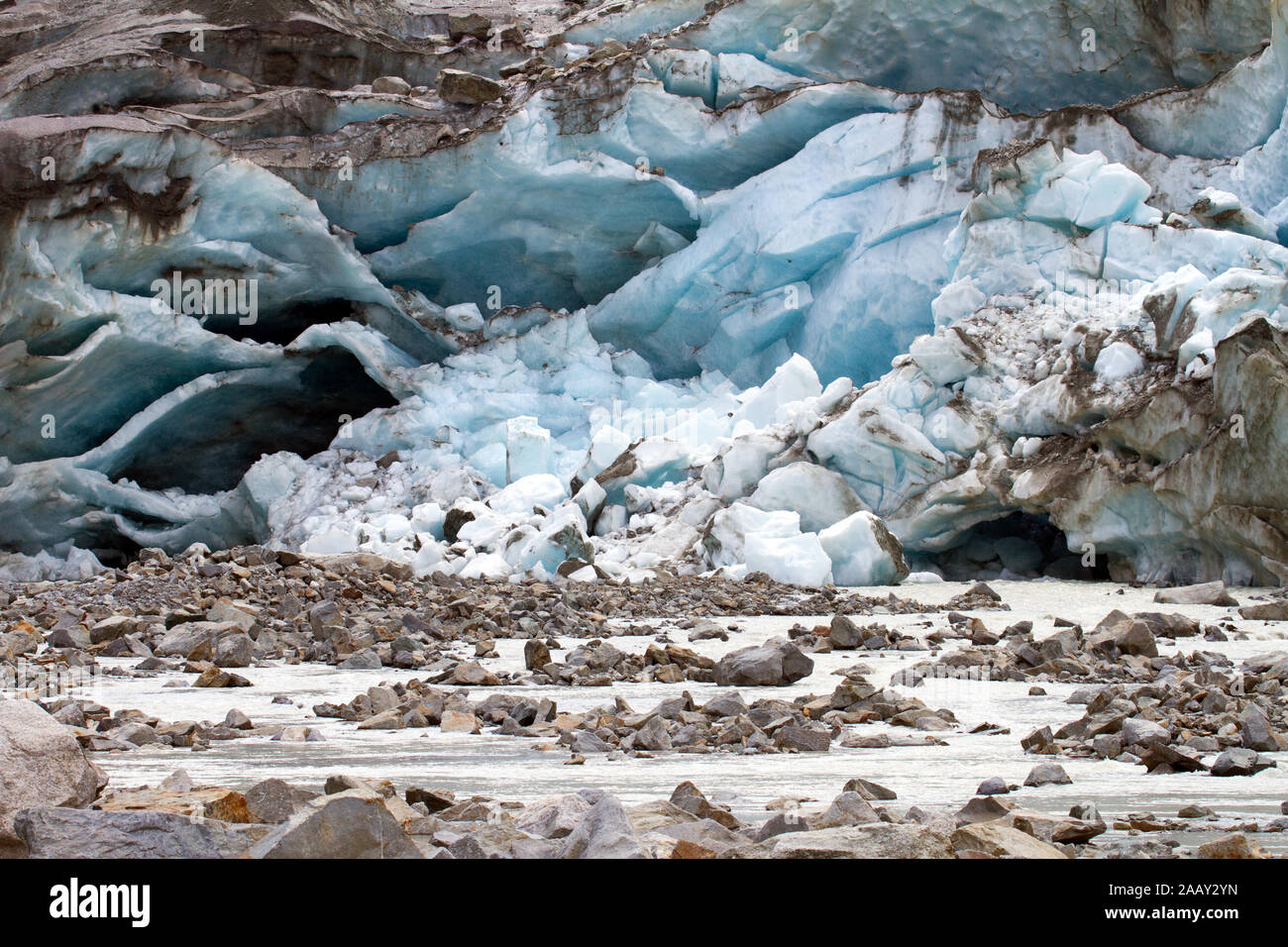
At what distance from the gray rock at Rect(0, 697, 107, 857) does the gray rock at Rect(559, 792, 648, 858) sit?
829 mm

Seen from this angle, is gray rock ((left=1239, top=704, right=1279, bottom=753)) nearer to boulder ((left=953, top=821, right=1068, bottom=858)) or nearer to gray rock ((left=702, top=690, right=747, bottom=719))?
gray rock ((left=702, top=690, right=747, bottom=719))

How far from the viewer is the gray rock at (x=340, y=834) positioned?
1475mm

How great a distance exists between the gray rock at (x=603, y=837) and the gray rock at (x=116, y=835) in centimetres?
46

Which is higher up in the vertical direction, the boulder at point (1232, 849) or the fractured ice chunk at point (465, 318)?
the boulder at point (1232, 849)

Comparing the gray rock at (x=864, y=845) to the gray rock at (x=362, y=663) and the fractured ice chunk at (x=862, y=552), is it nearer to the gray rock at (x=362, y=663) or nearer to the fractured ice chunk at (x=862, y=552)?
the gray rock at (x=362, y=663)

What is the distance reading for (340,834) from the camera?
4.90 feet

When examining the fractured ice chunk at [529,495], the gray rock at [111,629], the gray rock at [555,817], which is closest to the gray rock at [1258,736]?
the gray rock at [555,817]

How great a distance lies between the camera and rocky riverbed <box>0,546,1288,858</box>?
66.1 inches

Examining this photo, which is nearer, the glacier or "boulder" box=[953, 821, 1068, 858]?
"boulder" box=[953, 821, 1068, 858]

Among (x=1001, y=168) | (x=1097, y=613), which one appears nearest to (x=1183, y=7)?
(x=1001, y=168)

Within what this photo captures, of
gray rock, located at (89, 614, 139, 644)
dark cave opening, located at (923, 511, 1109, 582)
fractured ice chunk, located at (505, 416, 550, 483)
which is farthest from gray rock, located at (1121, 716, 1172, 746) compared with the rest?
fractured ice chunk, located at (505, 416, 550, 483)

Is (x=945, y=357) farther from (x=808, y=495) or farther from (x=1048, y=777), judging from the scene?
(x=1048, y=777)

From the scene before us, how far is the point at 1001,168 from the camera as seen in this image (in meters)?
12.3

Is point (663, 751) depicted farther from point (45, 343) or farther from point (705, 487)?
point (45, 343)
